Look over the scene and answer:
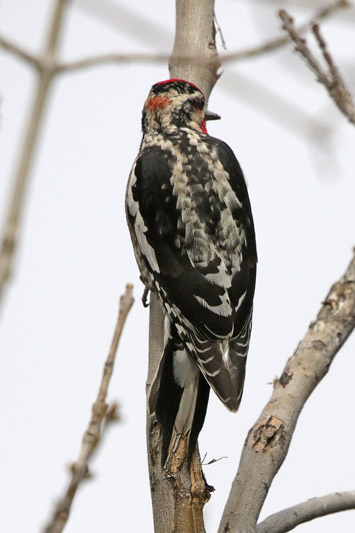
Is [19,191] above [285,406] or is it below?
below

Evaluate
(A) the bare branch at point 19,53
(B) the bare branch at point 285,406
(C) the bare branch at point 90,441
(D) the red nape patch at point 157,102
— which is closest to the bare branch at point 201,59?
(A) the bare branch at point 19,53

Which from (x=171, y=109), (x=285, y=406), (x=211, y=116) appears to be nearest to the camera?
(x=285, y=406)

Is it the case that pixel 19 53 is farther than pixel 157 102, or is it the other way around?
pixel 157 102

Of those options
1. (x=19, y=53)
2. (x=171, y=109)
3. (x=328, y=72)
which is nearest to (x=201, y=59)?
(x=19, y=53)

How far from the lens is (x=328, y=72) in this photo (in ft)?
10.0

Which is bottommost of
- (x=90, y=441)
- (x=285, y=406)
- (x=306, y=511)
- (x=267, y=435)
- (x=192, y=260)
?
(x=90, y=441)

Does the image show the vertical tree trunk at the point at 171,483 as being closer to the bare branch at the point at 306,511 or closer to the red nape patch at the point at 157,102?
the bare branch at the point at 306,511

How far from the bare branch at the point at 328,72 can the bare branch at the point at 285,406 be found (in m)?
0.77

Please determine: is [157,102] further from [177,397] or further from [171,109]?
[177,397]

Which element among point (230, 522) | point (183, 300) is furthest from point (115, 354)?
point (183, 300)

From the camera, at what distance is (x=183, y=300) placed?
357cm

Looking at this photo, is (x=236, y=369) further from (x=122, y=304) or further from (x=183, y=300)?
(x=122, y=304)

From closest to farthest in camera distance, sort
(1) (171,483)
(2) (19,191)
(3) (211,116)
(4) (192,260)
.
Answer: (2) (19,191) < (1) (171,483) < (4) (192,260) < (3) (211,116)

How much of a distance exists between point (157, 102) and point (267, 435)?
216 centimetres
